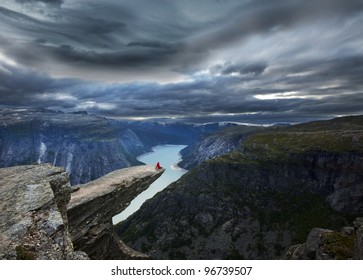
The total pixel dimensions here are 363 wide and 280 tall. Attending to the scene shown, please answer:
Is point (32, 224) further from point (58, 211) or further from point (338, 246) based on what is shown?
point (338, 246)

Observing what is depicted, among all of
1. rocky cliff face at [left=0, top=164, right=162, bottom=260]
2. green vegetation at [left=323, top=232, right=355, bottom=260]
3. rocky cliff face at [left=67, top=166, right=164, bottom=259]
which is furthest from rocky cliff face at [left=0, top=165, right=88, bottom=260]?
green vegetation at [left=323, top=232, right=355, bottom=260]

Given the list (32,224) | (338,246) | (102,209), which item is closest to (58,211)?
(32,224)

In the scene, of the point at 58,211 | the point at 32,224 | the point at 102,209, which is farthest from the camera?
the point at 102,209

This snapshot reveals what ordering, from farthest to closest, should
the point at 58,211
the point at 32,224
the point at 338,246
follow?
the point at 338,246
the point at 58,211
the point at 32,224

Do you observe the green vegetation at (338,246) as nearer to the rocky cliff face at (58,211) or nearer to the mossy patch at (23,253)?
the rocky cliff face at (58,211)

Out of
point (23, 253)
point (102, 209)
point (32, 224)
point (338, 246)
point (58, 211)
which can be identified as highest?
point (58, 211)

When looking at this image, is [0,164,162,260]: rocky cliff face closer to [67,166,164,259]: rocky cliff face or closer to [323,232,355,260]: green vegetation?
[67,166,164,259]: rocky cliff face
